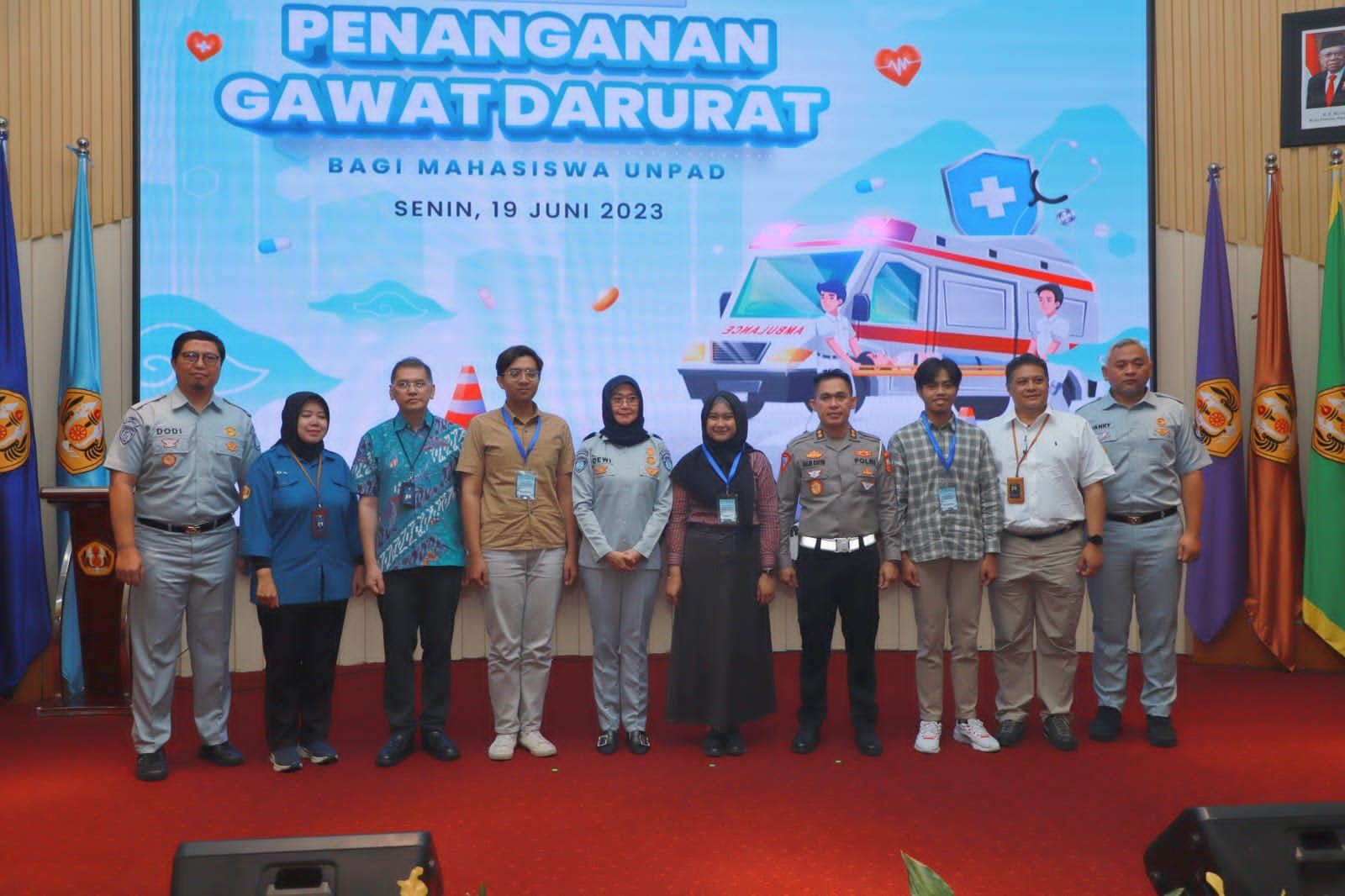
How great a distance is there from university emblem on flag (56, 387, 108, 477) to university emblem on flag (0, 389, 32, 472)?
127 mm

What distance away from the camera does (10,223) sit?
452 cm

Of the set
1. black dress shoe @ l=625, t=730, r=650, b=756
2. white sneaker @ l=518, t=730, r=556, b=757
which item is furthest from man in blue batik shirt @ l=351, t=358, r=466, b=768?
black dress shoe @ l=625, t=730, r=650, b=756

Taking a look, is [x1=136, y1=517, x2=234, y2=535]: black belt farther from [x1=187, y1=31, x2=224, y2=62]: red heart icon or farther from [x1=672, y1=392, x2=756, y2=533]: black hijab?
[x1=187, y1=31, x2=224, y2=62]: red heart icon

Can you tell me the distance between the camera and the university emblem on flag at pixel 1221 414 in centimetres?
498

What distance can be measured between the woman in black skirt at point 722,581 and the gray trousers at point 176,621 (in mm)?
1508

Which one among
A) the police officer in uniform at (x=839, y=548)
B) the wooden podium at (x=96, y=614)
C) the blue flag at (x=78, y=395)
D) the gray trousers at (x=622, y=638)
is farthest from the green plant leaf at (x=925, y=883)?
the blue flag at (x=78, y=395)

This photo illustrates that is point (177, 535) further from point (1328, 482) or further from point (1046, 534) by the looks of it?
point (1328, 482)

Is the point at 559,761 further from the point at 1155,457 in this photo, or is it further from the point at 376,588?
the point at 1155,457

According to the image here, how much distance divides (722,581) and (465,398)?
5.98 feet

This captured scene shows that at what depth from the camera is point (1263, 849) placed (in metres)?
1.73

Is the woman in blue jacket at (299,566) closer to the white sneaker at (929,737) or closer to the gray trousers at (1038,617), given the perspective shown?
the white sneaker at (929,737)

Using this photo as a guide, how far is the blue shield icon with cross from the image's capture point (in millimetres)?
5145

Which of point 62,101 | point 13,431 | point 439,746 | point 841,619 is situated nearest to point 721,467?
point 841,619

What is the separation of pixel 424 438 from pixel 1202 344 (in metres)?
3.67
